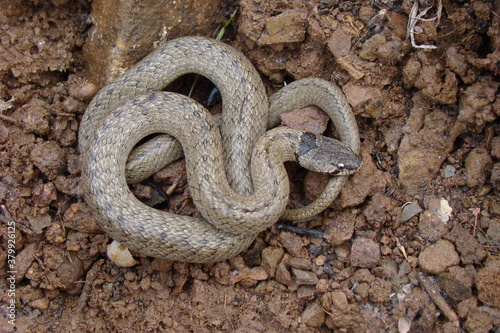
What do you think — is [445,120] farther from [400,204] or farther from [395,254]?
[395,254]

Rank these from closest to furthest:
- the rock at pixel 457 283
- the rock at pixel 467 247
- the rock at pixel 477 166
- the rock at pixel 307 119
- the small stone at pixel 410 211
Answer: the rock at pixel 457 283 < the rock at pixel 467 247 < the rock at pixel 477 166 < the small stone at pixel 410 211 < the rock at pixel 307 119

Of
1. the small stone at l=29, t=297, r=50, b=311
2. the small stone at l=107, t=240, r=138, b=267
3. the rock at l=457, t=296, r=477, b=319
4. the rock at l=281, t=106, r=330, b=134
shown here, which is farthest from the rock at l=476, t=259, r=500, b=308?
the small stone at l=29, t=297, r=50, b=311

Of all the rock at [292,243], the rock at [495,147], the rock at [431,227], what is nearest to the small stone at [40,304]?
the rock at [292,243]

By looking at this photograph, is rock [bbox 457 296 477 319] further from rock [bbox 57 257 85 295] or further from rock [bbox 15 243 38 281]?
rock [bbox 15 243 38 281]

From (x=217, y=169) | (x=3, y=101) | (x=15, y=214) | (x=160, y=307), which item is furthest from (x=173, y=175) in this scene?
(x=3, y=101)

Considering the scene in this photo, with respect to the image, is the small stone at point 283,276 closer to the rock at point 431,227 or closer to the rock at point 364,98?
the rock at point 431,227

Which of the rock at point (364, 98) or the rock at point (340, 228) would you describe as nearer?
the rock at point (340, 228)

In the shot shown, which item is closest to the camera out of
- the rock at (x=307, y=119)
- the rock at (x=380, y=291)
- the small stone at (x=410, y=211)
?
the rock at (x=380, y=291)
